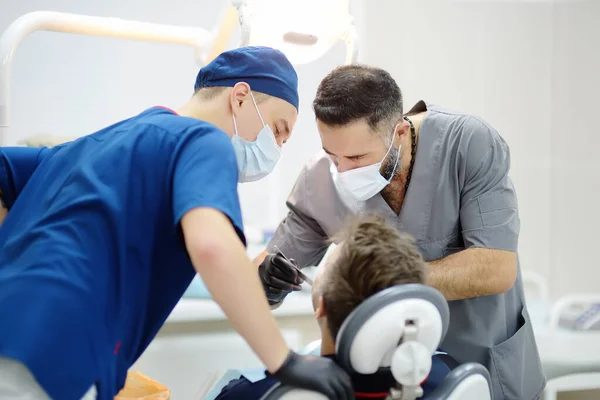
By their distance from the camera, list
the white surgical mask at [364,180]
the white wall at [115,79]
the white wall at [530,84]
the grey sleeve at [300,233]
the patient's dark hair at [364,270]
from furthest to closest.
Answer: the white wall at [530,84], the white wall at [115,79], the grey sleeve at [300,233], the white surgical mask at [364,180], the patient's dark hair at [364,270]

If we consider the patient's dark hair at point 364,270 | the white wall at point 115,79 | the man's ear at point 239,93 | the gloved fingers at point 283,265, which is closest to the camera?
the patient's dark hair at point 364,270

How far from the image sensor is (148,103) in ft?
9.86

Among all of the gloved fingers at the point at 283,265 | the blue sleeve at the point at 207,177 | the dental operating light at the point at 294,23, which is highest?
the dental operating light at the point at 294,23

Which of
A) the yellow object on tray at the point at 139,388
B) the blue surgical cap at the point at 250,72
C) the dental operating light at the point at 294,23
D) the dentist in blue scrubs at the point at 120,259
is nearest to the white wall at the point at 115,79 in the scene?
the yellow object on tray at the point at 139,388

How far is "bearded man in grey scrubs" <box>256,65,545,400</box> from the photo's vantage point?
1658 mm

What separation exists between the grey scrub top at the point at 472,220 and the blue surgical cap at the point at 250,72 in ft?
1.69

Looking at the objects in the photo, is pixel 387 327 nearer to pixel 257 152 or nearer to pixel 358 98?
pixel 257 152

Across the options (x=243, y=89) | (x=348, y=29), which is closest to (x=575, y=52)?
(x=348, y=29)

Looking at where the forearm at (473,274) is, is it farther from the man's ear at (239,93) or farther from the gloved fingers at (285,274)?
the man's ear at (239,93)

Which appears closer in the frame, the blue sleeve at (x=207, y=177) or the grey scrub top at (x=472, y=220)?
the blue sleeve at (x=207, y=177)

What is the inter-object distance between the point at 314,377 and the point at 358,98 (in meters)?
0.89

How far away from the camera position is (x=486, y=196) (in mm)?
1680

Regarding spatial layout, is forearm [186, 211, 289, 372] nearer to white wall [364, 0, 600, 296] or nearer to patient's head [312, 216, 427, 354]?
patient's head [312, 216, 427, 354]

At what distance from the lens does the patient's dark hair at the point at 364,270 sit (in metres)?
1.14
